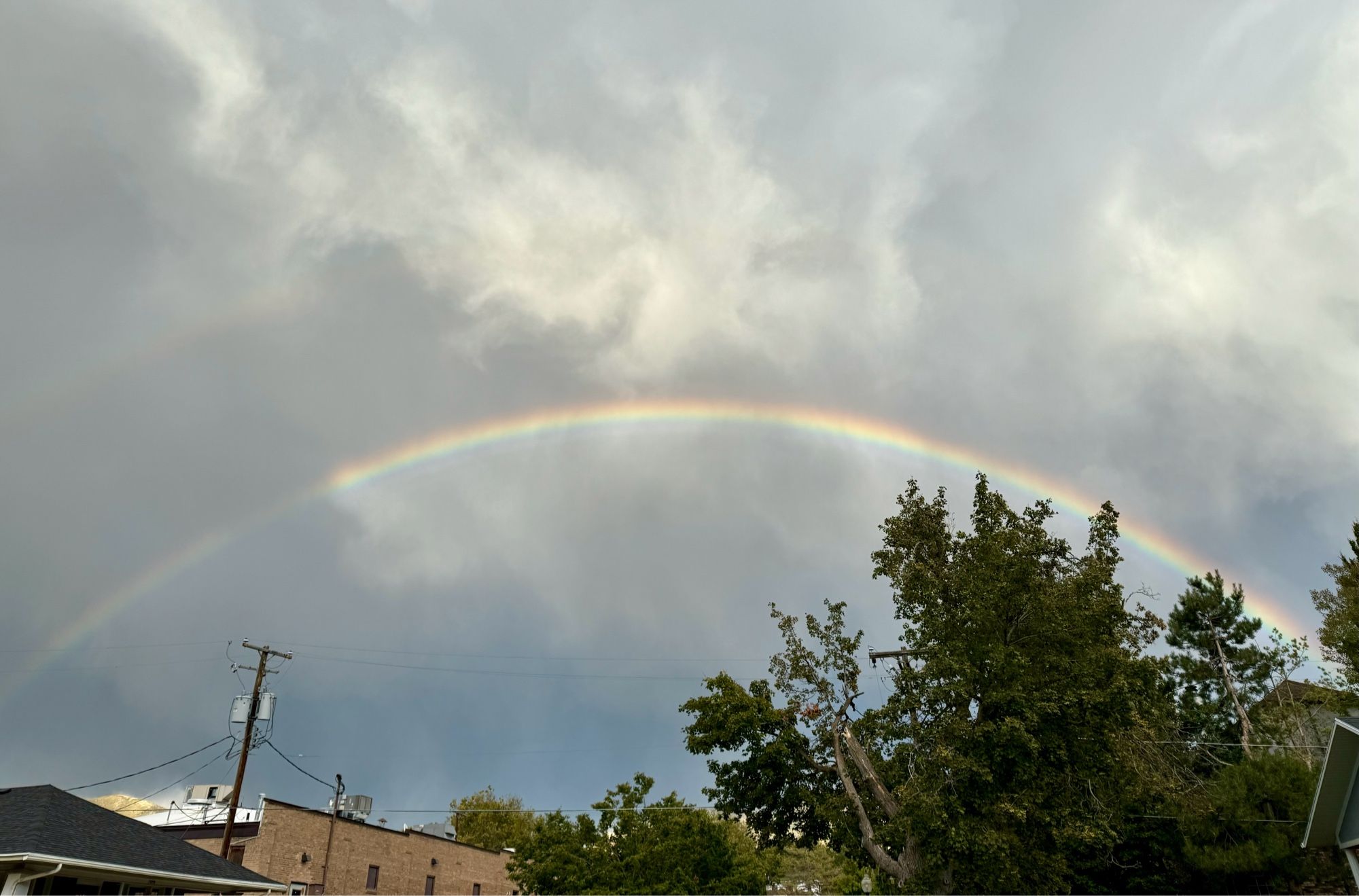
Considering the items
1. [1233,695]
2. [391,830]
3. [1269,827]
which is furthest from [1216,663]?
[391,830]

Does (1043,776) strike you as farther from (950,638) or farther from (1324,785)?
(1324,785)

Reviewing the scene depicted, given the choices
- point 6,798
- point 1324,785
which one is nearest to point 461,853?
point 6,798

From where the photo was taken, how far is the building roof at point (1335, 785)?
2103 centimetres

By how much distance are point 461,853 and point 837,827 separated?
30.0 m

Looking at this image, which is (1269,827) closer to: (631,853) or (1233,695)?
(1233,695)

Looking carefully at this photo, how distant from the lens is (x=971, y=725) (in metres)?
27.9

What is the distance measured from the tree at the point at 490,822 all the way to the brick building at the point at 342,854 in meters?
29.3

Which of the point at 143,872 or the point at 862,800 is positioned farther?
the point at 862,800

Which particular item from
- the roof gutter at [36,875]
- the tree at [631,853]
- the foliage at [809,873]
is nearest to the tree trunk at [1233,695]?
the tree at [631,853]

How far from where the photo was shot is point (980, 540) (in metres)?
31.1

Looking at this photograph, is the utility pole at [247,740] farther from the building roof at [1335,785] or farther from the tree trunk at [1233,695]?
the tree trunk at [1233,695]

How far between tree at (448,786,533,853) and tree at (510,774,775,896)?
4415 cm

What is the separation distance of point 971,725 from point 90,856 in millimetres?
24462

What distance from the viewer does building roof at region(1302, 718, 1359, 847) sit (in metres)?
21.0
